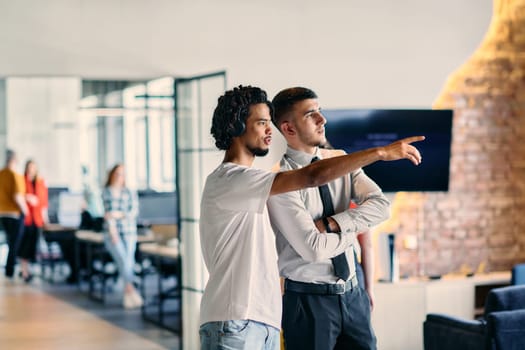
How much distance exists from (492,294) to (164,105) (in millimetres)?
11951

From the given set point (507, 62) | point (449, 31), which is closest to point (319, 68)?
point (449, 31)

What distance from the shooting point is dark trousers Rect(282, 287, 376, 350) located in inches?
128

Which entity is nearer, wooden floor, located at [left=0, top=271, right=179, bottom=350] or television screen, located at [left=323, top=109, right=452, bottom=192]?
television screen, located at [left=323, top=109, right=452, bottom=192]

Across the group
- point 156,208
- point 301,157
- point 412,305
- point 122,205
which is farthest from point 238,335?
point 156,208

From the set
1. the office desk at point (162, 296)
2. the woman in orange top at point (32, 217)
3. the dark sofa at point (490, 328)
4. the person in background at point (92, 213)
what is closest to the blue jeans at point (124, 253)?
the office desk at point (162, 296)

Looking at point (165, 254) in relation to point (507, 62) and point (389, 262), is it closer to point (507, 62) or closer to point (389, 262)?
point (389, 262)

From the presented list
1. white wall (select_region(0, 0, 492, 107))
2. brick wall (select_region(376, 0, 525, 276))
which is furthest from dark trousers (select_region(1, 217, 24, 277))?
brick wall (select_region(376, 0, 525, 276))

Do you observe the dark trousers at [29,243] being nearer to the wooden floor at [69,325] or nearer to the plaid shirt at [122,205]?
the wooden floor at [69,325]

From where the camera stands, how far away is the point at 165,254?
827 centimetres

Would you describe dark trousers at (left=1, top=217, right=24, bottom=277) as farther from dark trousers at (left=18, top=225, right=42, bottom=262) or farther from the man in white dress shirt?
the man in white dress shirt

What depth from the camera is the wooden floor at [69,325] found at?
7.84m

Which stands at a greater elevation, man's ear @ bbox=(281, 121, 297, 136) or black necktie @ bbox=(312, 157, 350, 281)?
man's ear @ bbox=(281, 121, 297, 136)

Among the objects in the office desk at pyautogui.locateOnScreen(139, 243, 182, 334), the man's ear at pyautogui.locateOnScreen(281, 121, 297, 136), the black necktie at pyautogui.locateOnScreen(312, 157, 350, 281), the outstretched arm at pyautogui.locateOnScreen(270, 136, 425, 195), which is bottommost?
the office desk at pyautogui.locateOnScreen(139, 243, 182, 334)

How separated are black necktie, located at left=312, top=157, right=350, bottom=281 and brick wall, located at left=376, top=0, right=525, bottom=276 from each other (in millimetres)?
4239
